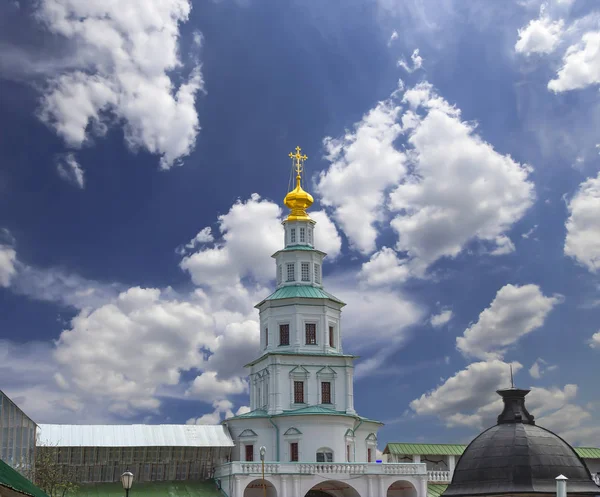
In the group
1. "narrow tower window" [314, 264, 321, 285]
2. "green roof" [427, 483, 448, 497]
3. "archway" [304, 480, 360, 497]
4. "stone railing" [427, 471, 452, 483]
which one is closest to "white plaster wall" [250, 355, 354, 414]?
"archway" [304, 480, 360, 497]

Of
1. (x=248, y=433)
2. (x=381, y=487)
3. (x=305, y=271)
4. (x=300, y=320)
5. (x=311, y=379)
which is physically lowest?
(x=381, y=487)

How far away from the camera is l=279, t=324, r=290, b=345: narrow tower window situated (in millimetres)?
60375

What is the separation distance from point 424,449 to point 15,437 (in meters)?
39.6

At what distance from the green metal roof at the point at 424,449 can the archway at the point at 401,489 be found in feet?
21.3

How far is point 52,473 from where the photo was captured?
48.9m

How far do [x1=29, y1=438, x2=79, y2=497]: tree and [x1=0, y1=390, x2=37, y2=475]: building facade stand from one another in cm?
713

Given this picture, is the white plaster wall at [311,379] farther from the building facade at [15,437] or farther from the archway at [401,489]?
the building facade at [15,437]

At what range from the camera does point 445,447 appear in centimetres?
6694

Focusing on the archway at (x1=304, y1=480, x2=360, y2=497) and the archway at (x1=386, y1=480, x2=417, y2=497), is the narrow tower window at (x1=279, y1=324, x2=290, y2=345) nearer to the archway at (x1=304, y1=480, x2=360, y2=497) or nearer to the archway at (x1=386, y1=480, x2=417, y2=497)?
the archway at (x1=304, y1=480, x2=360, y2=497)

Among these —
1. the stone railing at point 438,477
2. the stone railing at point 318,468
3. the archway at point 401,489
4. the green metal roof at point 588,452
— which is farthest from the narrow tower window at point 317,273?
the green metal roof at point 588,452

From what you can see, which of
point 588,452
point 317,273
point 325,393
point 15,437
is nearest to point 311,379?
point 325,393

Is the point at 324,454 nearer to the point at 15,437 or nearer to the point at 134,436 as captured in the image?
the point at 134,436

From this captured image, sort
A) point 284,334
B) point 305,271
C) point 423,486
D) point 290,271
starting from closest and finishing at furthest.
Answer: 1. point 423,486
2. point 284,334
3. point 305,271
4. point 290,271

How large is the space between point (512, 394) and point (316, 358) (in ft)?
105
